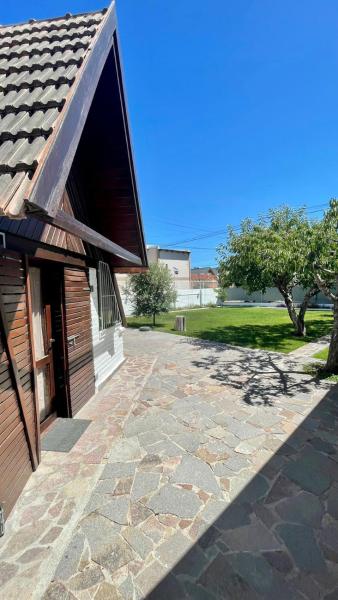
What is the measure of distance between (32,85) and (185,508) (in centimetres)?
391

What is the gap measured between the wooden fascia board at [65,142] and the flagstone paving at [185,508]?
2.58 m

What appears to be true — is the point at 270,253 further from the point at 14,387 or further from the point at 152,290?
the point at 152,290

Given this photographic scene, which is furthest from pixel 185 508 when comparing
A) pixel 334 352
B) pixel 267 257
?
pixel 267 257

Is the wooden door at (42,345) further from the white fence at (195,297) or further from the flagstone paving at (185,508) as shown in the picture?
the white fence at (195,297)

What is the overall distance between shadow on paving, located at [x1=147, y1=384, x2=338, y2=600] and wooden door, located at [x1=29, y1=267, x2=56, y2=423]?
2.70 m

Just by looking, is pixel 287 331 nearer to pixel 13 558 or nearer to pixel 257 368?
pixel 257 368

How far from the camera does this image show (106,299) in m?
6.36

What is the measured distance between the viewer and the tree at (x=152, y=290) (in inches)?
542

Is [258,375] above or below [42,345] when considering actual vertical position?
below

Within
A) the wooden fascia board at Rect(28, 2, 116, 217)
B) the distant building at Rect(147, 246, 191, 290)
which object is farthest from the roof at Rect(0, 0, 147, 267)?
the distant building at Rect(147, 246, 191, 290)

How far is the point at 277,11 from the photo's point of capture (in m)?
5.10

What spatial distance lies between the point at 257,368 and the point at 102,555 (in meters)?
5.64

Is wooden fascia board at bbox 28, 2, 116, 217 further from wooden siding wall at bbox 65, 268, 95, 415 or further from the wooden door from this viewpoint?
wooden siding wall at bbox 65, 268, 95, 415

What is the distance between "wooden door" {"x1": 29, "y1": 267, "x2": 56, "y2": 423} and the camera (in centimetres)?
378
